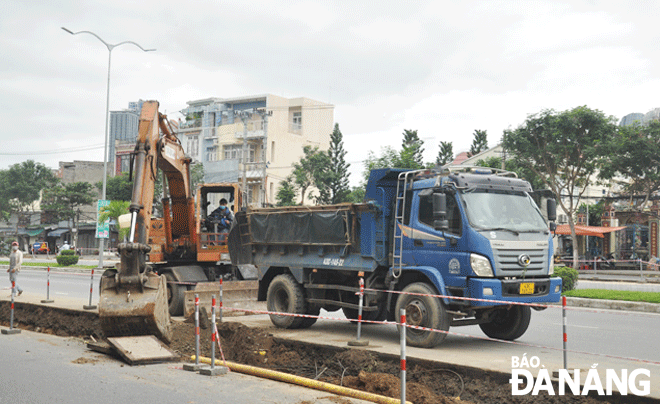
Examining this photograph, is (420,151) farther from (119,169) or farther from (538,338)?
(538,338)

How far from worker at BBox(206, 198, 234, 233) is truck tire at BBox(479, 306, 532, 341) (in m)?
7.62

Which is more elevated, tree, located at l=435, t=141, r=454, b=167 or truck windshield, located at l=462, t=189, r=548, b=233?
tree, located at l=435, t=141, r=454, b=167

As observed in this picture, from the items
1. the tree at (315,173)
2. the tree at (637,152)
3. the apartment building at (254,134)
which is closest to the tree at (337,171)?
the tree at (315,173)

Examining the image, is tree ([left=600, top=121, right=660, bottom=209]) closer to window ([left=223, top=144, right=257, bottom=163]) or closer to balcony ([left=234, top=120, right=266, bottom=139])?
balcony ([left=234, top=120, right=266, bottom=139])

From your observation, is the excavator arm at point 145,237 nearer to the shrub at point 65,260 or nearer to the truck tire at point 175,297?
the truck tire at point 175,297

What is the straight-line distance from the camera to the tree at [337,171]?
57.6 meters

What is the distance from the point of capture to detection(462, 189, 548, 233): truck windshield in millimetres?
9875

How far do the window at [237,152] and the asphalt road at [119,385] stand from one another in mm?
52793

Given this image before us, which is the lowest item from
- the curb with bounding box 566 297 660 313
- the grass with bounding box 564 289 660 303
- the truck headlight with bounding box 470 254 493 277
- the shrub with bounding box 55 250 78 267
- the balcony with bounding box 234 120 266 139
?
the shrub with bounding box 55 250 78 267

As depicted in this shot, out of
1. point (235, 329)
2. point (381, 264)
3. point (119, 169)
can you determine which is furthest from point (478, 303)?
point (119, 169)

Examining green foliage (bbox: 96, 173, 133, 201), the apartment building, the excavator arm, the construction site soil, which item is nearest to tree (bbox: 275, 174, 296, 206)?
the apartment building

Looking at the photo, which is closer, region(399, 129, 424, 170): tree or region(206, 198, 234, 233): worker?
region(206, 198, 234, 233): worker

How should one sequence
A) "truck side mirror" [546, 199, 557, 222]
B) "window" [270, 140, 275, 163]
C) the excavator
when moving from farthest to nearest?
"window" [270, 140, 275, 163] < "truck side mirror" [546, 199, 557, 222] < the excavator

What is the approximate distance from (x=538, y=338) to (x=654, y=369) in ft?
10.4
